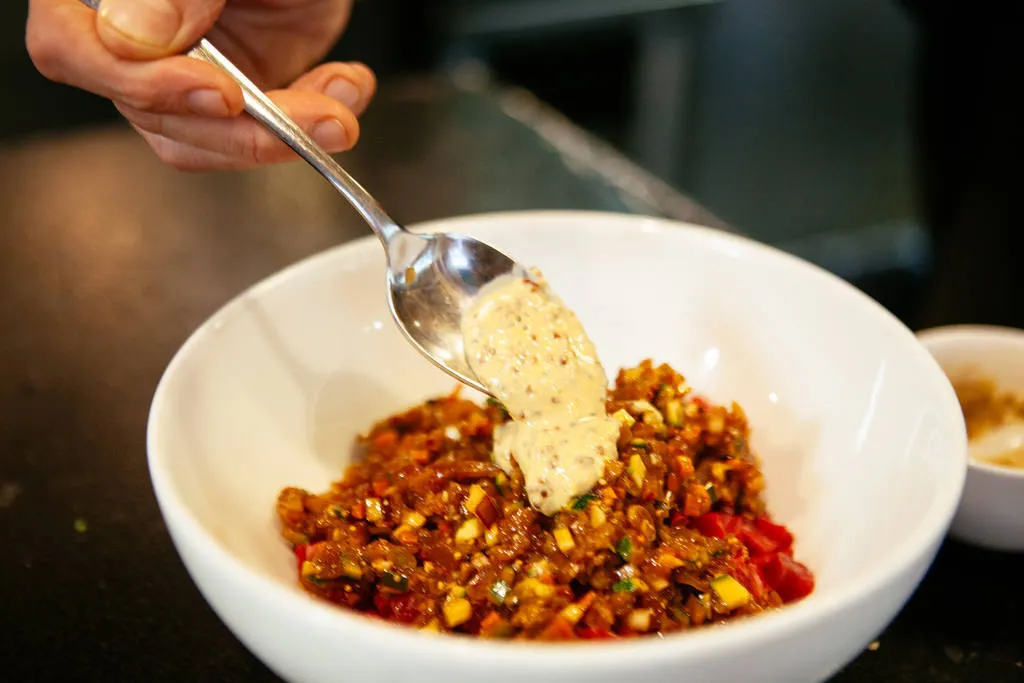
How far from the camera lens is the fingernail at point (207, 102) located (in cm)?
136

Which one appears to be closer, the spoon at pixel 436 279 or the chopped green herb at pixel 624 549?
the chopped green herb at pixel 624 549

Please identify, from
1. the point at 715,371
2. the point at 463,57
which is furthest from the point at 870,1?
the point at 715,371

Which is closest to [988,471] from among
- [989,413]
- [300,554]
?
[989,413]

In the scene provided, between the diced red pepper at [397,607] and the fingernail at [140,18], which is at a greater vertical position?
the fingernail at [140,18]

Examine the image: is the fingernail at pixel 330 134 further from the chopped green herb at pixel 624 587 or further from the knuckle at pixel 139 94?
the chopped green herb at pixel 624 587

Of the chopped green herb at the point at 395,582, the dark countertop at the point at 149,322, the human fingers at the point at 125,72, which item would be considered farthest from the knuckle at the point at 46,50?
the chopped green herb at the point at 395,582

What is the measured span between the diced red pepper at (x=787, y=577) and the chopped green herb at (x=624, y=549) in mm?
245

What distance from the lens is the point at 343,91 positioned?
1.77 metres

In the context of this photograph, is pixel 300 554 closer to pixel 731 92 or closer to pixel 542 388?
pixel 542 388

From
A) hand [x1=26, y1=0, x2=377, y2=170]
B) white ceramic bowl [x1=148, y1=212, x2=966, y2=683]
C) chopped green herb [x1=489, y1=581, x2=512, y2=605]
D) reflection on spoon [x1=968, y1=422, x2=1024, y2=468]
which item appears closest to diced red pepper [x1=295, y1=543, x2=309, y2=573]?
white ceramic bowl [x1=148, y1=212, x2=966, y2=683]

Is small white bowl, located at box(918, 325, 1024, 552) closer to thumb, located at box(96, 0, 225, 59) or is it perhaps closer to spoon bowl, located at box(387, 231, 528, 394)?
spoon bowl, located at box(387, 231, 528, 394)

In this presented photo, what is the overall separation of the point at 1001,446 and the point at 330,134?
1.48 m

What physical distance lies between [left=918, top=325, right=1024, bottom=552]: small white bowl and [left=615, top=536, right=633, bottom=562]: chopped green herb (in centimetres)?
61

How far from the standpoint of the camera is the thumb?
4.42 ft
